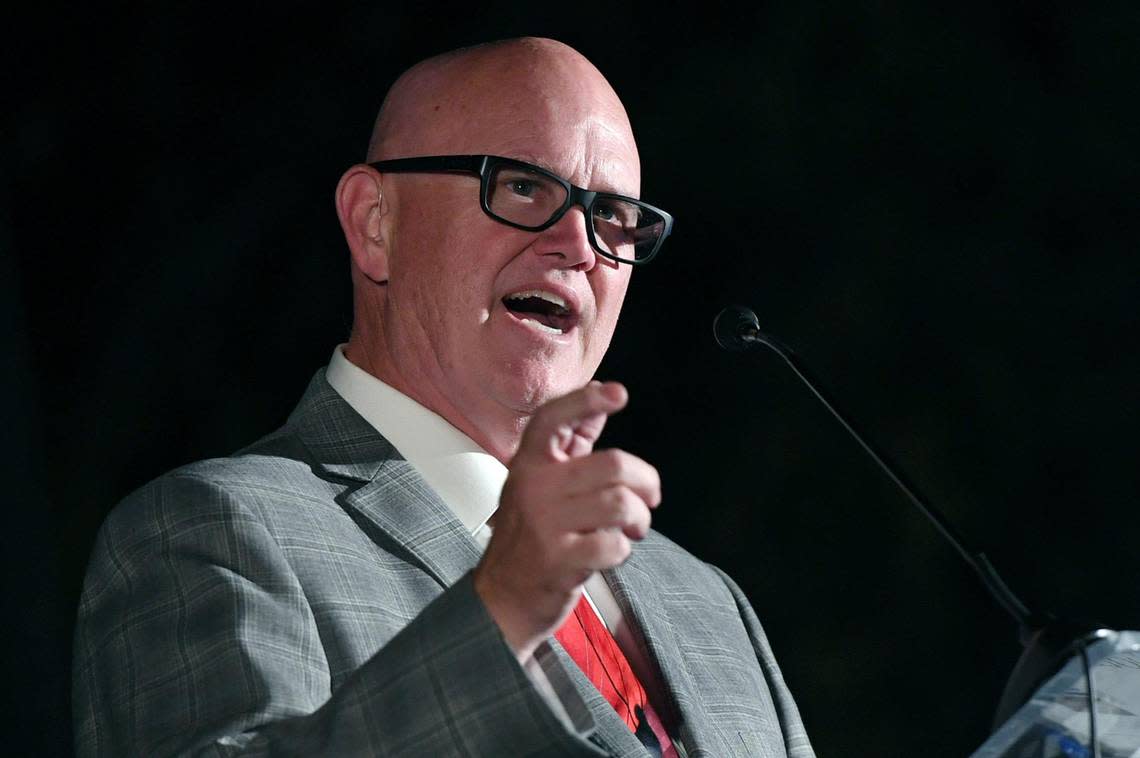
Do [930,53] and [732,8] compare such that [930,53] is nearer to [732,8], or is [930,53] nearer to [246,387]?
[732,8]

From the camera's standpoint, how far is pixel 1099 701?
4.06ft

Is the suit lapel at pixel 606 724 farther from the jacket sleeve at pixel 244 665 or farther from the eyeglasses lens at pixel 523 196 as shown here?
the eyeglasses lens at pixel 523 196

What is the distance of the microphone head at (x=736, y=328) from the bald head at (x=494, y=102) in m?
0.31

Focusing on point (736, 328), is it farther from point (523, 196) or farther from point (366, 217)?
point (366, 217)

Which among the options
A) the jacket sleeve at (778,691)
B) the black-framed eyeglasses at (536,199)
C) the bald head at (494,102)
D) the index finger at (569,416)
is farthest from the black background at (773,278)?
the index finger at (569,416)

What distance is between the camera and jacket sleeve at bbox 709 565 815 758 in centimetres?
194

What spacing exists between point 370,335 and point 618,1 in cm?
105

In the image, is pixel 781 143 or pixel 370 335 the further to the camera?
pixel 781 143

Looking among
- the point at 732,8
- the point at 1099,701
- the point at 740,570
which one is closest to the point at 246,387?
the point at 740,570

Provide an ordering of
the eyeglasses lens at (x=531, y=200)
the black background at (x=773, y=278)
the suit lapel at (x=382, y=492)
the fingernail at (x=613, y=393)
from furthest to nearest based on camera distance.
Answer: the black background at (x=773, y=278) → the eyeglasses lens at (x=531, y=200) → the suit lapel at (x=382, y=492) → the fingernail at (x=613, y=393)

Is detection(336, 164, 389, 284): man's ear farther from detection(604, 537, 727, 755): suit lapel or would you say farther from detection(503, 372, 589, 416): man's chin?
detection(604, 537, 727, 755): suit lapel

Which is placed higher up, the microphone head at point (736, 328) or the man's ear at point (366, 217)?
the man's ear at point (366, 217)

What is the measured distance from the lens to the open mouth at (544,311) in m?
1.83

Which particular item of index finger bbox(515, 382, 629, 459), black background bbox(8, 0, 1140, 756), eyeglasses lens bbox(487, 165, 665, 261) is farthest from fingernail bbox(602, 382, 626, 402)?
black background bbox(8, 0, 1140, 756)
